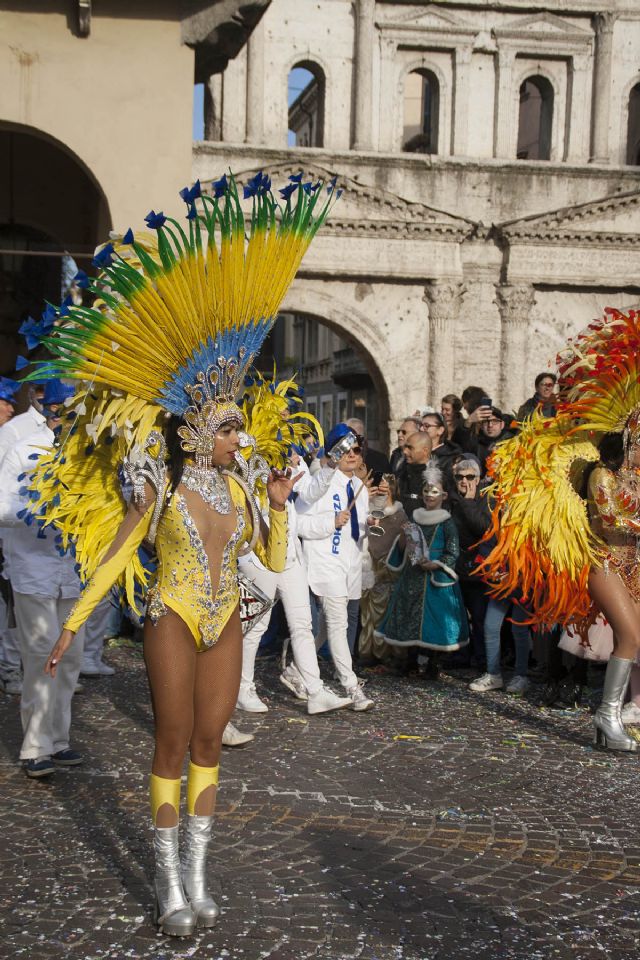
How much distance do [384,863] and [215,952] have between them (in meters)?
1.16

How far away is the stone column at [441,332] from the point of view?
28266 mm

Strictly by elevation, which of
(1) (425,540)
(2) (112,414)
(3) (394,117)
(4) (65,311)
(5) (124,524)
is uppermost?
(3) (394,117)

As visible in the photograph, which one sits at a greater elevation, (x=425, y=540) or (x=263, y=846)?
(x=425, y=540)

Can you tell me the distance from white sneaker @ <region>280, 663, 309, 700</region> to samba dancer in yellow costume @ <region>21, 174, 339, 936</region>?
13.6 ft

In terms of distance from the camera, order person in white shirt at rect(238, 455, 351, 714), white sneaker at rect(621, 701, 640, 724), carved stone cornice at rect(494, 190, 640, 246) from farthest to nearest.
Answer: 1. carved stone cornice at rect(494, 190, 640, 246)
2. person in white shirt at rect(238, 455, 351, 714)
3. white sneaker at rect(621, 701, 640, 724)

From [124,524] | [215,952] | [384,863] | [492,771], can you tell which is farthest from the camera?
[492,771]

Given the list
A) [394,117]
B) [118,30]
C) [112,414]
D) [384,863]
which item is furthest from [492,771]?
[394,117]

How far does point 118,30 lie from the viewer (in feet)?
32.7

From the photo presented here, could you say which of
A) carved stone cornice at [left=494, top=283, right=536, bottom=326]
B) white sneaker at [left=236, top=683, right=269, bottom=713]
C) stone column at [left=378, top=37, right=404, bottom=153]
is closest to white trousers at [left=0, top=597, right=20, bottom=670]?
white sneaker at [left=236, top=683, right=269, bottom=713]

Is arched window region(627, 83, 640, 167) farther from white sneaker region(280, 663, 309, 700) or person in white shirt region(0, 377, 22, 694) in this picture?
white sneaker region(280, 663, 309, 700)

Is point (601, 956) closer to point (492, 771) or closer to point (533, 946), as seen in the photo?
point (533, 946)

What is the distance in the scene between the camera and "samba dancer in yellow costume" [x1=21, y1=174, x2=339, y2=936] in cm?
434

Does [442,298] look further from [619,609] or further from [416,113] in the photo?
[619,609]

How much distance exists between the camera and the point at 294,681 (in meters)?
9.00
